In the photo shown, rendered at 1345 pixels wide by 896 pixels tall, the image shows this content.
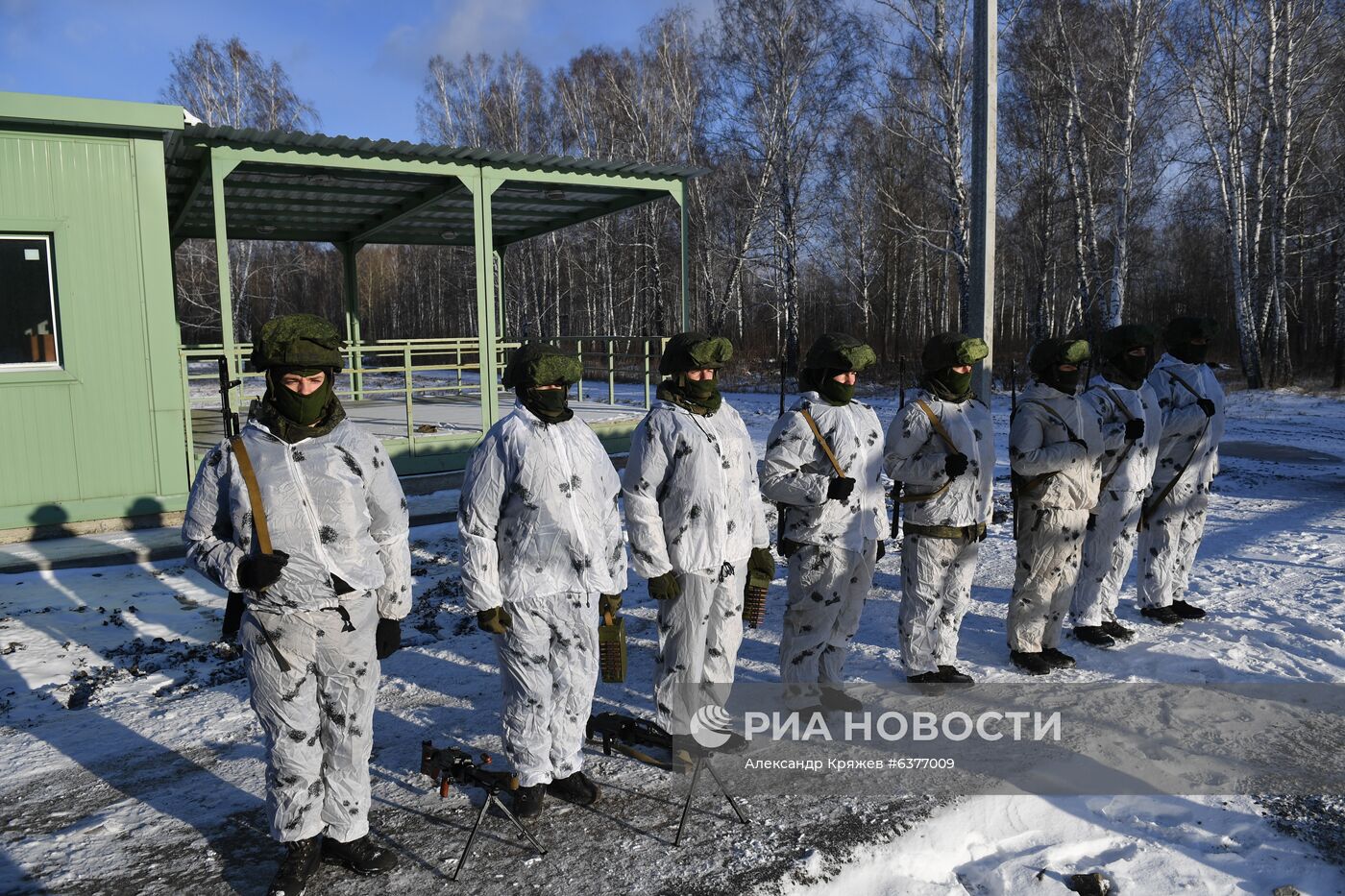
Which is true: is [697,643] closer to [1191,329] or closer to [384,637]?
[384,637]

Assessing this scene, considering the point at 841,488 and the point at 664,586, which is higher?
the point at 841,488

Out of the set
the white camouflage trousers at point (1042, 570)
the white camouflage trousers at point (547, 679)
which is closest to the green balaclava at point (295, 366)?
the white camouflage trousers at point (547, 679)

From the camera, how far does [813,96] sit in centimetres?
2256

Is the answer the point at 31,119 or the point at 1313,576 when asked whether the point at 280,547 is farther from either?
the point at 1313,576

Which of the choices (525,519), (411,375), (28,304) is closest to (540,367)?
(525,519)

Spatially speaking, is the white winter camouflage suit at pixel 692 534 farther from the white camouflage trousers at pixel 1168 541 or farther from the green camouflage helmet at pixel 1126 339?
the white camouflage trousers at pixel 1168 541

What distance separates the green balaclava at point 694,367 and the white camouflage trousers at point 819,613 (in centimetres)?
90

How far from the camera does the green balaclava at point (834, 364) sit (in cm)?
409

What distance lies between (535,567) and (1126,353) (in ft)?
12.5

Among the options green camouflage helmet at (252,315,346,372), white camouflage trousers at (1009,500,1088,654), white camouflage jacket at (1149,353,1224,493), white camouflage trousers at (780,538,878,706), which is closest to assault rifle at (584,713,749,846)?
white camouflage trousers at (780,538,878,706)

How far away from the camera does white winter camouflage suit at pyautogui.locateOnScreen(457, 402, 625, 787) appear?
328 centimetres

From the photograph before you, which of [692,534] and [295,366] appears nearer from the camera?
[295,366]

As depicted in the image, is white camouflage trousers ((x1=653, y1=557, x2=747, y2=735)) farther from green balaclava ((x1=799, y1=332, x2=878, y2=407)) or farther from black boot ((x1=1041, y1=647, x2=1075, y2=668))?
black boot ((x1=1041, y1=647, x2=1075, y2=668))

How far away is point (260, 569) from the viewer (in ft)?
9.00
